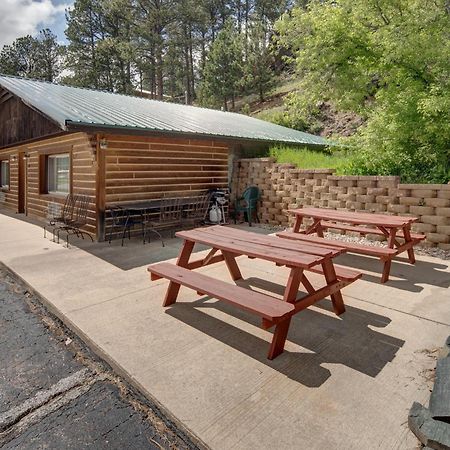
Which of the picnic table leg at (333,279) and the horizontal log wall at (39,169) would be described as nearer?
the picnic table leg at (333,279)

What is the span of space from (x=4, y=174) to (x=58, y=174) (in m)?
5.85

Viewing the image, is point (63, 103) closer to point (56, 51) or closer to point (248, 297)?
point (248, 297)

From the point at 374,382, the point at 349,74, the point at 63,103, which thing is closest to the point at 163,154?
the point at 63,103

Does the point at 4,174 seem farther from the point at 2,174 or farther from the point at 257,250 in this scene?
the point at 257,250

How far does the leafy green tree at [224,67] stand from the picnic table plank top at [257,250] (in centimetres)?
2284

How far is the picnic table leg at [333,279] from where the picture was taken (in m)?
3.09

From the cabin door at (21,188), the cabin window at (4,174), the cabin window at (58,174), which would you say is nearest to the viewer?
the cabin window at (58,174)

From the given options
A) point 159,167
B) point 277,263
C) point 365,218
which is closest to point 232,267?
point 277,263

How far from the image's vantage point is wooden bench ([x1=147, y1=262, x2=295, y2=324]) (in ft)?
7.95

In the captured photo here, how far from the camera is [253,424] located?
194 centimetres

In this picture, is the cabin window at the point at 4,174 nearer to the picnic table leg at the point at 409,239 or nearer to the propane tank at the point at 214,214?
the propane tank at the point at 214,214

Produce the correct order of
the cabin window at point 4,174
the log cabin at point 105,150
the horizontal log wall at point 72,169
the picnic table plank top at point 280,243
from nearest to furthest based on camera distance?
the picnic table plank top at point 280,243 → the log cabin at point 105,150 → the horizontal log wall at point 72,169 → the cabin window at point 4,174

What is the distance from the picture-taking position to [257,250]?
125 inches

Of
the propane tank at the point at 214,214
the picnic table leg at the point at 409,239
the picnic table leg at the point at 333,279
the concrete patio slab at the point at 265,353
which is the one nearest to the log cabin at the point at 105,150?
the propane tank at the point at 214,214
